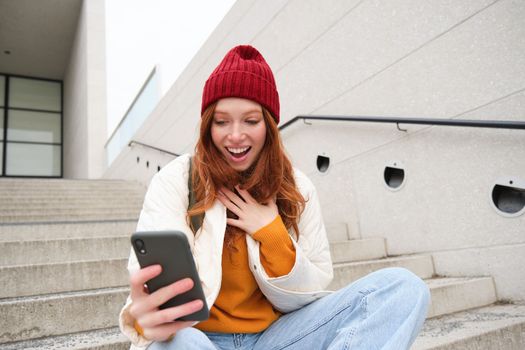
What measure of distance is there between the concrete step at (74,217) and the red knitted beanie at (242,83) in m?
2.56

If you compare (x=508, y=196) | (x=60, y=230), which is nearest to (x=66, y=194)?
(x=60, y=230)

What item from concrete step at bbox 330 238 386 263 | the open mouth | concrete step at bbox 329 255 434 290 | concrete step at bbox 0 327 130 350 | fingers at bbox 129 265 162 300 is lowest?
concrete step at bbox 0 327 130 350

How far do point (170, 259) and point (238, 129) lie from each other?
1.74 feet

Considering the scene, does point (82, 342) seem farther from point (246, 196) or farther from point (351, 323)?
point (351, 323)

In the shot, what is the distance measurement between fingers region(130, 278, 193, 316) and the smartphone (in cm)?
1

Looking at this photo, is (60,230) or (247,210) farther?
(60,230)

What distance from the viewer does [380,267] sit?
2309 mm

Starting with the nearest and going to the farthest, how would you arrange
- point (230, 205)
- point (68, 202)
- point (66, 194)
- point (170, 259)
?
1. point (170, 259)
2. point (230, 205)
3. point (68, 202)
4. point (66, 194)

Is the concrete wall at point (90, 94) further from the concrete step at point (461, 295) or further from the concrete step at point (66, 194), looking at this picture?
the concrete step at point (461, 295)

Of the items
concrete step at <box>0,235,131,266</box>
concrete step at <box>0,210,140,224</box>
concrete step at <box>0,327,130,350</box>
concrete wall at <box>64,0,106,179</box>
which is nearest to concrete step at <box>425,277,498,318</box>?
concrete step at <box>0,327,130,350</box>

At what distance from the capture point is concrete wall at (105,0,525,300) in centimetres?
204

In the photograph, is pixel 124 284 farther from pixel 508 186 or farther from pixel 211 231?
pixel 508 186

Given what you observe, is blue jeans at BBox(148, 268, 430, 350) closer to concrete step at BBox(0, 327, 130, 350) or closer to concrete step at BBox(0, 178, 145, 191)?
concrete step at BBox(0, 327, 130, 350)

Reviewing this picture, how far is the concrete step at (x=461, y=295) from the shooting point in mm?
1892
